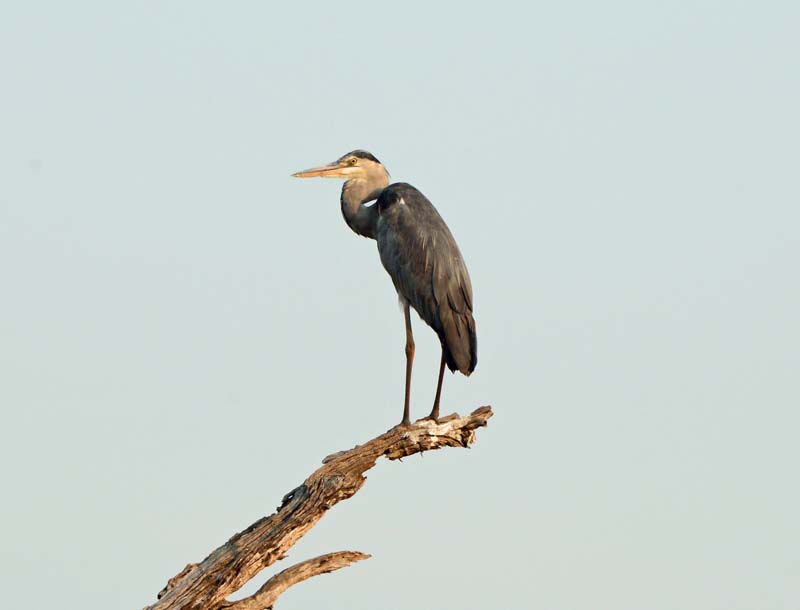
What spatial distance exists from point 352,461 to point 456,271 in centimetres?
275

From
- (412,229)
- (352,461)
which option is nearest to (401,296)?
(412,229)

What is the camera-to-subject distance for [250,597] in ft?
35.0

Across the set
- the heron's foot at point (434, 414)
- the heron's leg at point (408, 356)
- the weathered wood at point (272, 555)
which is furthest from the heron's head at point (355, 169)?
the weathered wood at point (272, 555)

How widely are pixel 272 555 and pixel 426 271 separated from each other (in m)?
3.46

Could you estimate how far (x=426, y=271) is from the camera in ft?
42.6

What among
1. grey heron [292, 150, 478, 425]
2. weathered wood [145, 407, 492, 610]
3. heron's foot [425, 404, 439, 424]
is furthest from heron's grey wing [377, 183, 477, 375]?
weathered wood [145, 407, 492, 610]

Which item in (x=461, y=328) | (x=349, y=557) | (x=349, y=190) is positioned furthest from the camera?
(x=349, y=190)

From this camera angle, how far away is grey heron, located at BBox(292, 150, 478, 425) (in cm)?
1259

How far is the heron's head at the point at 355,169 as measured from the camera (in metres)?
14.2

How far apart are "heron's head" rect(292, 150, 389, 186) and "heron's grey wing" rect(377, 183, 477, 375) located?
742 mm

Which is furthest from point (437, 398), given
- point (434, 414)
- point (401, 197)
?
point (401, 197)

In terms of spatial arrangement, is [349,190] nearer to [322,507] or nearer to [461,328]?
[461,328]

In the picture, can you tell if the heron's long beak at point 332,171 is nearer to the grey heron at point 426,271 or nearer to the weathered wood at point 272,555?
the grey heron at point 426,271

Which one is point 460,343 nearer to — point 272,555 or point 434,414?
point 434,414
